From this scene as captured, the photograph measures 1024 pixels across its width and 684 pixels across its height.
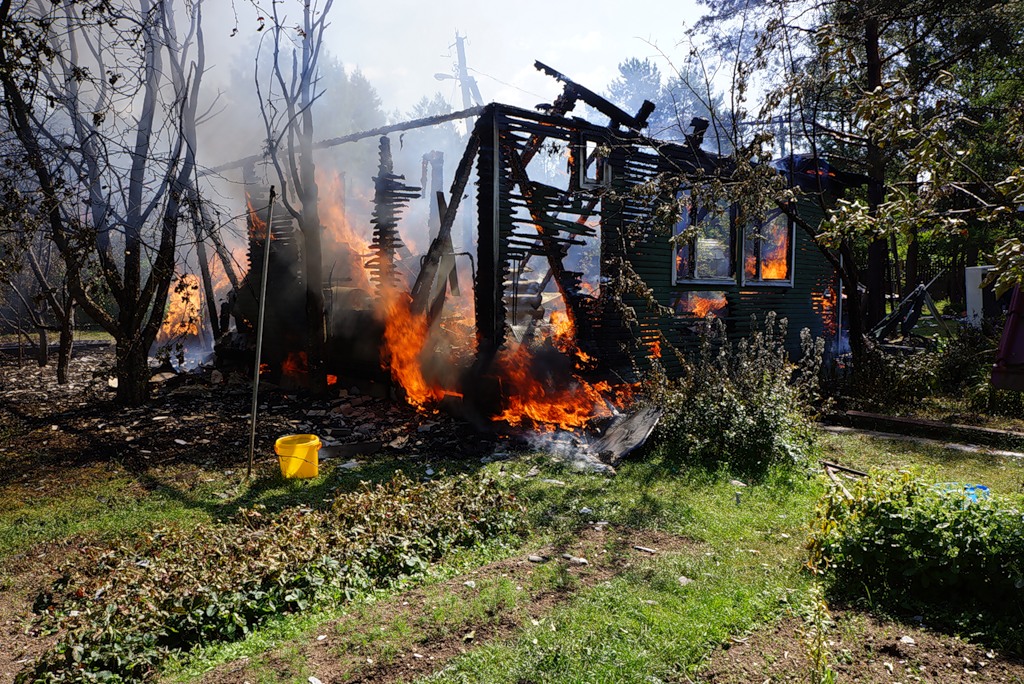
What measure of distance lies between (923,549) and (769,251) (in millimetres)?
11603

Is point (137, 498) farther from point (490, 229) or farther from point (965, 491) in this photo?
point (965, 491)

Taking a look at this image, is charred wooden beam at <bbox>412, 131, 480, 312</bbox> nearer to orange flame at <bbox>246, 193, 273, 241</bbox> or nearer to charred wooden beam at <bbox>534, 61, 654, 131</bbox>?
charred wooden beam at <bbox>534, 61, 654, 131</bbox>

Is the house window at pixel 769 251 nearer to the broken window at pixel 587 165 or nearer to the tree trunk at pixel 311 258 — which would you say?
the broken window at pixel 587 165

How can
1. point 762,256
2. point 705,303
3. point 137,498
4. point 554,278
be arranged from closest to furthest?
point 137,498, point 554,278, point 705,303, point 762,256

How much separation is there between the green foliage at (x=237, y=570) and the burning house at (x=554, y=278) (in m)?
4.12

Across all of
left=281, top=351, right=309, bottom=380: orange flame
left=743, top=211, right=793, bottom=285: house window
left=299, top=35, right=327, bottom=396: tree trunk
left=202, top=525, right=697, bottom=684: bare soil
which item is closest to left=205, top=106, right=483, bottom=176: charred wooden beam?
left=299, top=35, right=327, bottom=396: tree trunk

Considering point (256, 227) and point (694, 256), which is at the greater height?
point (256, 227)

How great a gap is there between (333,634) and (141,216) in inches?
345

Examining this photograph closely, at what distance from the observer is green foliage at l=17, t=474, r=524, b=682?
137 inches

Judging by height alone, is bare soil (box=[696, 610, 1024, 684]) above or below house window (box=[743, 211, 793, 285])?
below

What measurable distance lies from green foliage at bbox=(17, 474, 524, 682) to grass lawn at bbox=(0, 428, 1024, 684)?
0.21 metres

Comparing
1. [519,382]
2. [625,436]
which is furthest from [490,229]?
[625,436]

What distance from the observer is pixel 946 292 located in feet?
90.2

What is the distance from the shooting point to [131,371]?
10398mm
